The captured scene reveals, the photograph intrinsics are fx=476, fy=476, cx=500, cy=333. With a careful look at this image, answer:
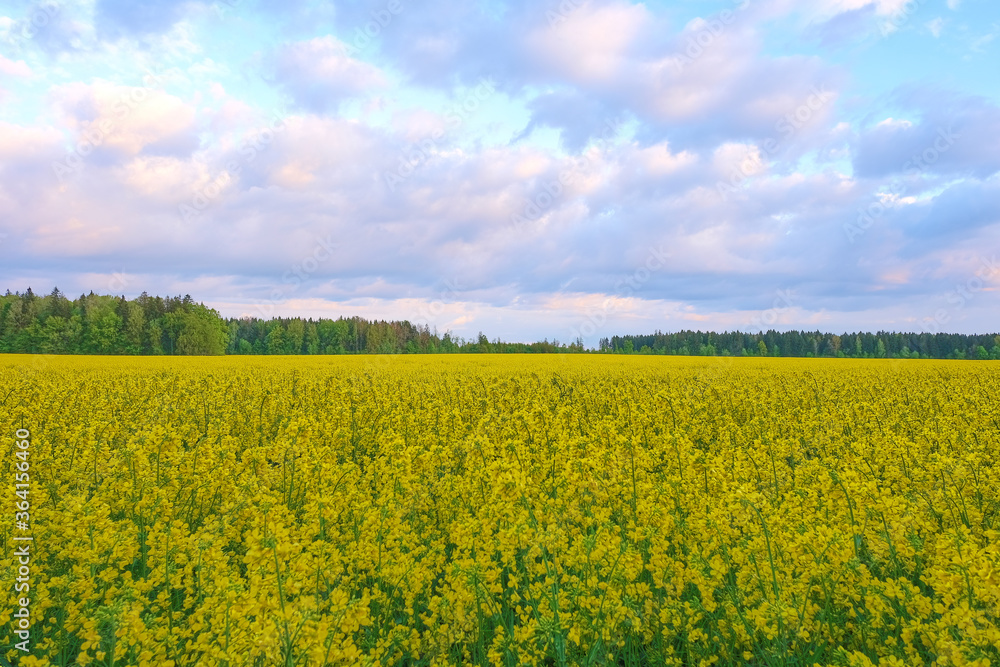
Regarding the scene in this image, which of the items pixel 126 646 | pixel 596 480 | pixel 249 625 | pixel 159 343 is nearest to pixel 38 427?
pixel 126 646

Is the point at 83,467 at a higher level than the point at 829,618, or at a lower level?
higher

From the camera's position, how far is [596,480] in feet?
13.2

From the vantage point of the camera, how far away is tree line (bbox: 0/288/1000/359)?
68.6 metres

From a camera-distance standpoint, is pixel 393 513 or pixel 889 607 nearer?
pixel 889 607

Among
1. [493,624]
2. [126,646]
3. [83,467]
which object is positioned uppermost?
[83,467]

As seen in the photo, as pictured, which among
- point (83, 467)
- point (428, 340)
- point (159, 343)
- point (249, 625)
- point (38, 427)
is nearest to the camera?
point (249, 625)

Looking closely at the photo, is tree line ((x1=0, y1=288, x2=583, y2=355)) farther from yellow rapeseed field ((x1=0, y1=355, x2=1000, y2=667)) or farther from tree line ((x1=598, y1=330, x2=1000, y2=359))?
yellow rapeseed field ((x1=0, y1=355, x2=1000, y2=667))

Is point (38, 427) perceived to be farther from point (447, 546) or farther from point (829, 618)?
point (829, 618)

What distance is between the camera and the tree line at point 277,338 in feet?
225

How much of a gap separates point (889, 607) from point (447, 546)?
348 cm

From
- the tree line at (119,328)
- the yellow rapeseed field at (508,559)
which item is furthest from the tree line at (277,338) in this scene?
the yellow rapeseed field at (508,559)

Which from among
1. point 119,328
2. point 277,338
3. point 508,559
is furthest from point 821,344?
point 119,328

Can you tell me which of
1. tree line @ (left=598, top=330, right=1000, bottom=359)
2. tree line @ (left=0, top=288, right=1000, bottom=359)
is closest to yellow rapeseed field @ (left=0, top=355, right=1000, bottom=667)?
tree line @ (left=0, top=288, right=1000, bottom=359)

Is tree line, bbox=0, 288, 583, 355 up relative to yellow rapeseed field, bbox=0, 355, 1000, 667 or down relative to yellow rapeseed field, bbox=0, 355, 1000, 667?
up
